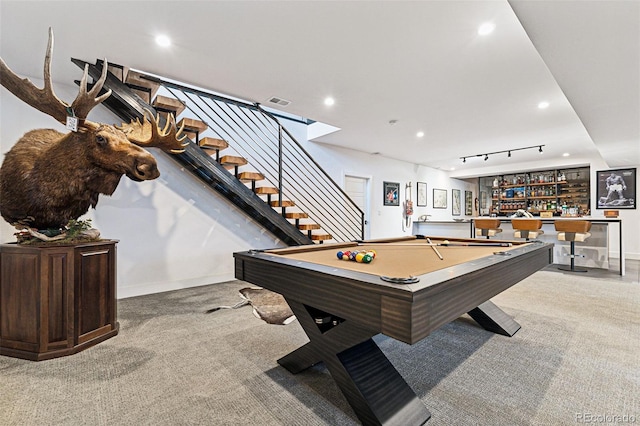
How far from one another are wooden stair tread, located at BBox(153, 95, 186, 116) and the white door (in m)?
3.90

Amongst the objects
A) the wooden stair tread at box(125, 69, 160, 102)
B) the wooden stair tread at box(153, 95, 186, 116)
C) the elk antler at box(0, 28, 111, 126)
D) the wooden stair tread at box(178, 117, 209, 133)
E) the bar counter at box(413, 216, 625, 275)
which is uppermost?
the wooden stair tread at box(125, 69, 160, 102)

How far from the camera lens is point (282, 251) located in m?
2.07

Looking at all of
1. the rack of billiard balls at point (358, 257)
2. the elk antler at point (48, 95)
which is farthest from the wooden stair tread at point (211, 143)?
the rack of billiard balls at point (358, 257)

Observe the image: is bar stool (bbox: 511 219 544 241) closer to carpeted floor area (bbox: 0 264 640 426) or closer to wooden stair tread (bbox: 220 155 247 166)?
carpeted floor area (bbox: 0 264 640 426)

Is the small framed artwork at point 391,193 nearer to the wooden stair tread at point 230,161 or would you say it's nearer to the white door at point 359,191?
the white door at point 359,191

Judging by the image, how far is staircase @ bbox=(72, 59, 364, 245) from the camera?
3.42 m

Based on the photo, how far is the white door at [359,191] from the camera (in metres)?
6.74

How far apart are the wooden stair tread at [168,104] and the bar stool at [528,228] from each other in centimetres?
610

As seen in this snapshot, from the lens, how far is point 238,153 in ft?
15.4

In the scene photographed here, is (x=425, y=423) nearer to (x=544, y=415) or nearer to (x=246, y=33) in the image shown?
(x=544, y=415)

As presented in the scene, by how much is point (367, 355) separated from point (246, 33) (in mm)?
2682

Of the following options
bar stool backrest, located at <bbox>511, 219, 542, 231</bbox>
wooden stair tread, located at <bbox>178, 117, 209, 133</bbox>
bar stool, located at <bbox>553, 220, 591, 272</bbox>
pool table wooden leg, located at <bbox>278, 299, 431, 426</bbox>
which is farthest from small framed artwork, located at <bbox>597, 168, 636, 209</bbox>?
wooden stair tread, located at <bbox>178, 117, 209, 133</bbox>

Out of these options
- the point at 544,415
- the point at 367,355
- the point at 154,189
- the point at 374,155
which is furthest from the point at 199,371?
the point at 374,155

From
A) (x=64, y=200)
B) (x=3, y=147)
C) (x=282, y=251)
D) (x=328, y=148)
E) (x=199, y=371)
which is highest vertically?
(x=328, y=148)
